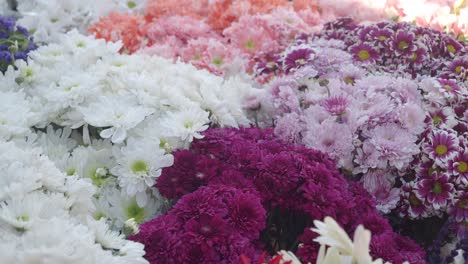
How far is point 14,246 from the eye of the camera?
1255 millimetres

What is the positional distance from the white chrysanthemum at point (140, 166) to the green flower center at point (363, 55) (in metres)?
0.99

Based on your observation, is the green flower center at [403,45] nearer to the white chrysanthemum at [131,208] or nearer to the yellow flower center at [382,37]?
the yellow flower center at [382,37]

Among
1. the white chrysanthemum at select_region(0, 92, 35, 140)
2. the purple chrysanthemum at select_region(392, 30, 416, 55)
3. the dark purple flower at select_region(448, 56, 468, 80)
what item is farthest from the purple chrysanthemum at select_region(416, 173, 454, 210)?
the white chrysanthemum at select_region(0, 92, 35, 140)

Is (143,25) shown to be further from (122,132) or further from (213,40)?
(122,132)

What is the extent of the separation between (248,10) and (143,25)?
589 millimetres

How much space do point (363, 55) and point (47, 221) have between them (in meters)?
1.56

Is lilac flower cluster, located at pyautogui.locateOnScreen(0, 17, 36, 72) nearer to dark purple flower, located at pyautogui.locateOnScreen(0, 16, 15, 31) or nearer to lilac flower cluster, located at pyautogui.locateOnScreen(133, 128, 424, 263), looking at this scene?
dark purple flower, located at pyautogui.locateOnScreen(0, 16, 15, 31)

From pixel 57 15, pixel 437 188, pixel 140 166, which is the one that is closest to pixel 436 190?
pixel 437 188

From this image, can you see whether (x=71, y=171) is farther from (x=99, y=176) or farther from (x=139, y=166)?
(x=139, y=166)

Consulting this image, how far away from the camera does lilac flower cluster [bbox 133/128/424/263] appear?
151 centimetres

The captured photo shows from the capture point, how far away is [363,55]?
251cm

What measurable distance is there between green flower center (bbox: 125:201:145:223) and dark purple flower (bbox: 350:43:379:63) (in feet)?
3.65

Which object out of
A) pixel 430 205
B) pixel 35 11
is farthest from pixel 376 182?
pixel 35 11

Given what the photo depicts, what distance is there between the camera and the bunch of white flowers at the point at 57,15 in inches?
139
